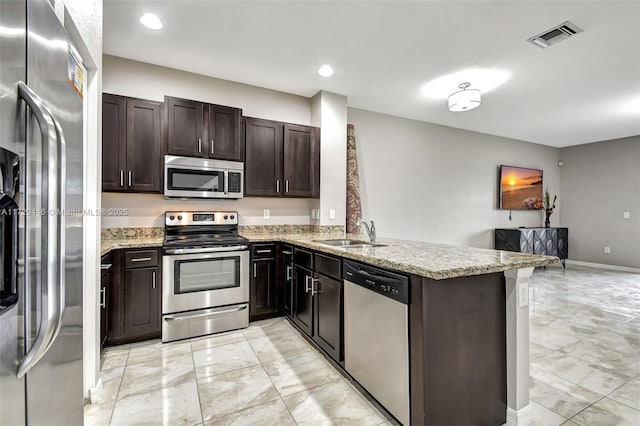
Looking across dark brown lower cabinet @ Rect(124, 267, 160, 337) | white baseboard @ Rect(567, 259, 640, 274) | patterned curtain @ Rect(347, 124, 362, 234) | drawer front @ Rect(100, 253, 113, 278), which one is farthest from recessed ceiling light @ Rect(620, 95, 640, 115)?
drawer front @ Rect(100, 253, 113, 278)

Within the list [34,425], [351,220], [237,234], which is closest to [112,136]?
[237,234]

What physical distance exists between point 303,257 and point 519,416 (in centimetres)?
185

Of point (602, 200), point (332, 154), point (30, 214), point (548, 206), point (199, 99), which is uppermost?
point (199, 99)

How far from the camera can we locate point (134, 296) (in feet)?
8.50

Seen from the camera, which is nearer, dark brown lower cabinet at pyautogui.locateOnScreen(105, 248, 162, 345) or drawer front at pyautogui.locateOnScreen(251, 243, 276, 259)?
dark brown lower cabinet at pyautogui.locateOnScreen(105, 248, 162, 345)

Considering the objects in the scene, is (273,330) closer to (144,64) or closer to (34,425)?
(34,425)

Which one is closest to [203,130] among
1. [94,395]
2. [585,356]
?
[94,395]

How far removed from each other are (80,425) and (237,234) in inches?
91.1

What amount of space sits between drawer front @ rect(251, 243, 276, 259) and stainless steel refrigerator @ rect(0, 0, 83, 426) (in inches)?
83.6

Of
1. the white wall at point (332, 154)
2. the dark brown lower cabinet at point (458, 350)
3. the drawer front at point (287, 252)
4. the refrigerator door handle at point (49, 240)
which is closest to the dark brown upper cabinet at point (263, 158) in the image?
the white wall at point (332, 154)

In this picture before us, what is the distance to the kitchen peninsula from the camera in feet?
4.67

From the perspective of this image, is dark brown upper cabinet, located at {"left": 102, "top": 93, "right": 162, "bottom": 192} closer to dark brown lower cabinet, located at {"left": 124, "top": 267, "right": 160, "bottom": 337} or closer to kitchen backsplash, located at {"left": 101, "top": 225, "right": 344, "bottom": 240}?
kitchen backsplash, located at {"left": 101, "top": 225, "right": 344, "bottom": 240}

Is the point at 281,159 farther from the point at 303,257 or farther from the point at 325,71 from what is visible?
the point at 303,257

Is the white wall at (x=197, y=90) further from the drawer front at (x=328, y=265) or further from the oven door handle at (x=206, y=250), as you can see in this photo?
the drawer front at (x=328, y=265)
